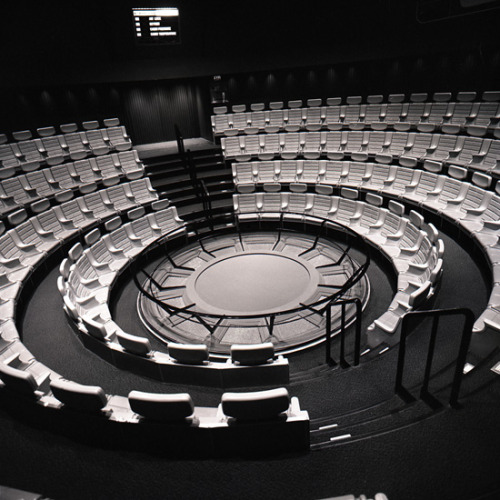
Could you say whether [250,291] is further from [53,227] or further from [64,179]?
[64,179]

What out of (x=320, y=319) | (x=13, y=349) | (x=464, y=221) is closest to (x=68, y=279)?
(x=13, y=349)

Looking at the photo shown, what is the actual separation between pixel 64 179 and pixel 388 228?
9.03m

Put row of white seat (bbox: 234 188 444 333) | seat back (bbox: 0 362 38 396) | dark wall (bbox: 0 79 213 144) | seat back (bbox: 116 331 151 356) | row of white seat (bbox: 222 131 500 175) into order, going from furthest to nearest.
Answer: dark wall (bbox: 0 79 213 144) < row of white seat (bbox: 222 131 500 175) < row of white seat (bbox: 234 188 444 333) < seat back (bbox: 116 331 151 356) < seat back (bbox: 0 362 38 396)

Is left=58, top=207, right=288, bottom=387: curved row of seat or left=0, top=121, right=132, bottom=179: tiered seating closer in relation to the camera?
left=58, top=207, right=288, bottom=387: curved row of seat

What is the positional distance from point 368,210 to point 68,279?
706cm

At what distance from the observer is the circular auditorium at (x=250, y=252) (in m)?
3.20

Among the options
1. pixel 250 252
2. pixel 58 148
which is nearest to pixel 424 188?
pixel 250 252

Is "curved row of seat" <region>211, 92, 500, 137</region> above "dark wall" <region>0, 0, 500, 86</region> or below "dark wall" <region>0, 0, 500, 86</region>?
below

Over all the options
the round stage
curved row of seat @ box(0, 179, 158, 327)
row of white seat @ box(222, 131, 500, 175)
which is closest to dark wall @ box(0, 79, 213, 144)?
row of white seat @ box(222, 131, 500, 175)

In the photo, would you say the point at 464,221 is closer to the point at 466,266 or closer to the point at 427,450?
the point at 466,266

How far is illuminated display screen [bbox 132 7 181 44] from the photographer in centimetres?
1263

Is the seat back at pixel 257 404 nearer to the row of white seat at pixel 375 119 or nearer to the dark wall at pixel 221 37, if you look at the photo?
the row of white seat at pixel 375 119

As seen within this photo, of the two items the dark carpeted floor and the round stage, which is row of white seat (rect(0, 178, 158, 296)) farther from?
the dark carpeted floor

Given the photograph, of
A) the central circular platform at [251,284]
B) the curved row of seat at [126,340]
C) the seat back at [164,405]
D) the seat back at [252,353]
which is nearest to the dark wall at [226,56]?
the curved row of seat at [126,340]
